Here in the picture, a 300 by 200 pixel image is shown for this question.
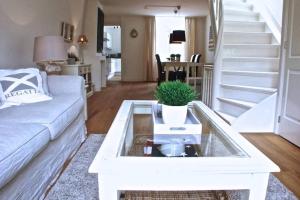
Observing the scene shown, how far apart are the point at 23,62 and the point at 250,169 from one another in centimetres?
340

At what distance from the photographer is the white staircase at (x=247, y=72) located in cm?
345

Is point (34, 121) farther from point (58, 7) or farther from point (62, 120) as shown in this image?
point (58, 7)

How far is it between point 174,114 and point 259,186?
745 mm

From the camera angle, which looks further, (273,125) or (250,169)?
(273,125)

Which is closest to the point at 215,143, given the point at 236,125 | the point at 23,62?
the point at 236,125

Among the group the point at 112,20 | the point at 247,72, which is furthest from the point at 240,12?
the point at 112,20

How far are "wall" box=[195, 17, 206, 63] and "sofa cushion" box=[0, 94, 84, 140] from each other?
869 cm

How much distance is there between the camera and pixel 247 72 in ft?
13.6

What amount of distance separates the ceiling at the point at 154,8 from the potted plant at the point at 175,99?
6516 millimetres

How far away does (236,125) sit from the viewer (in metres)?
3.48

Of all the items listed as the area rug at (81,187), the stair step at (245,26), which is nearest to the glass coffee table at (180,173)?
the area rug at (81,187)

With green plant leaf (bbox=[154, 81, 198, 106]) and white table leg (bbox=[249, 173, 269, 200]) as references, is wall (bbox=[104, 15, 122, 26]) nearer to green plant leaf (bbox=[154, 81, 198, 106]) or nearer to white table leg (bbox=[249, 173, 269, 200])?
green plant leaf (bbox=[154, 81, 198, 106])

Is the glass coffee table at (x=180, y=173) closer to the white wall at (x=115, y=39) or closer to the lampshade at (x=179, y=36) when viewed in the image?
the lampshade at (x=179, y=36)

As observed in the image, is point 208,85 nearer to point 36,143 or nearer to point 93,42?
point 93,42
